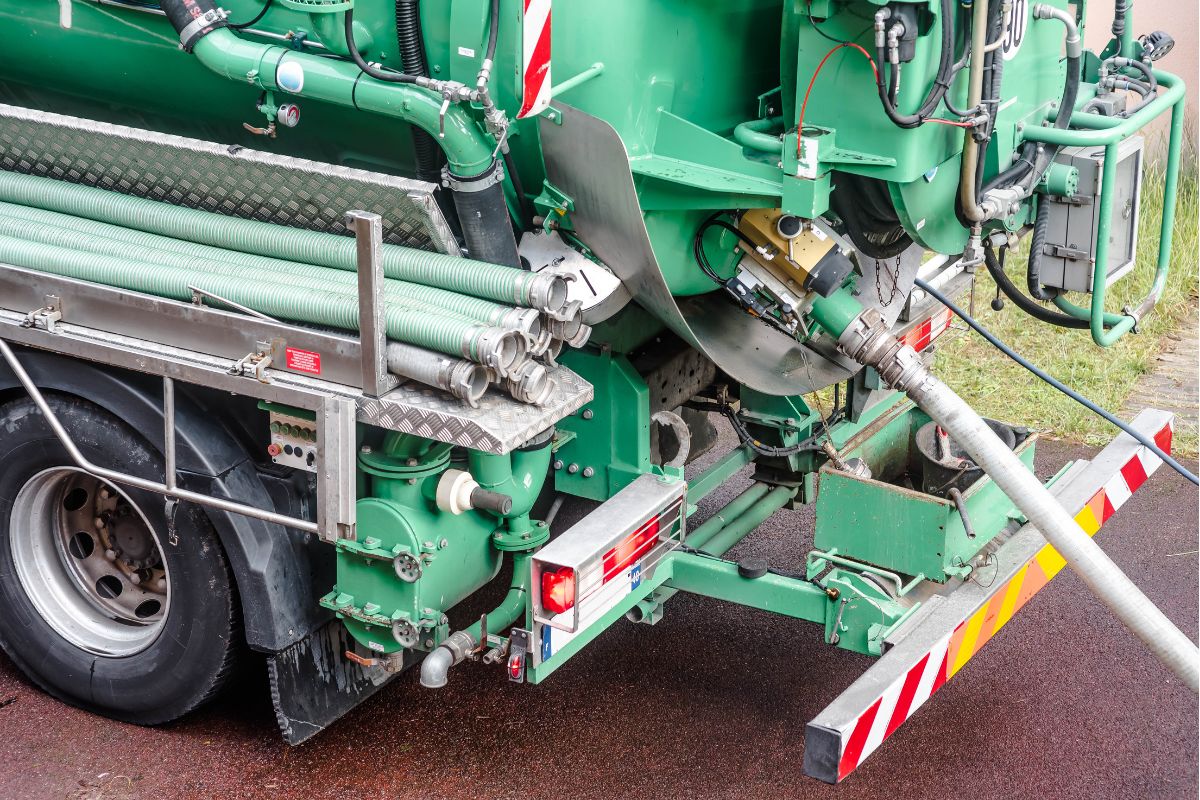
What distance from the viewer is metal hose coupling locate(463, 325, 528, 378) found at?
3.07m

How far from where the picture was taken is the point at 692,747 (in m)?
3.93

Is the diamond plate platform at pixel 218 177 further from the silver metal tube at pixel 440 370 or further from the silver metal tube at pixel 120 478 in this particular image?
the silver metal tube at pixel 120 478

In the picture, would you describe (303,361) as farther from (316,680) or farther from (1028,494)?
(1028,494)

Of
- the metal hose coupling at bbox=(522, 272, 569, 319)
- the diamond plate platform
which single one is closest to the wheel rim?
the diamond plate platform

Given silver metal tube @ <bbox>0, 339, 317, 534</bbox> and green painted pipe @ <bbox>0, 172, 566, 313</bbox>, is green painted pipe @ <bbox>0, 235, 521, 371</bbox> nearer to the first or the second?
green painted pipe @ <bbox>0, 172, 566, 313</bbox>

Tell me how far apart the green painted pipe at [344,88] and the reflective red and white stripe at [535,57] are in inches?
6.2

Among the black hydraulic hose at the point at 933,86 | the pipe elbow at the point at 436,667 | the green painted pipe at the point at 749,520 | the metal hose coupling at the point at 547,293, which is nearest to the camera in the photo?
the black hydraulic hose at the point at 933,86

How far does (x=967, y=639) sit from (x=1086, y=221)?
1055 mm

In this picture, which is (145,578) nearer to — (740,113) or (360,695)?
(360,695)

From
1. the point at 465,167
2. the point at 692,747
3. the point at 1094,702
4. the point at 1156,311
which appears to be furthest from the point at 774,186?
the point at 1156,311

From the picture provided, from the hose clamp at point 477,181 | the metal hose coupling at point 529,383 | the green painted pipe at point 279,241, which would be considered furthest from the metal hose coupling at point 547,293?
the hose clamp at point 477,181

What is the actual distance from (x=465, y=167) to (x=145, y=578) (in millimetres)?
1632

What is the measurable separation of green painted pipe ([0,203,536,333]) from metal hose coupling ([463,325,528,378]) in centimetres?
4

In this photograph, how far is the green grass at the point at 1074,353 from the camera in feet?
19.9
